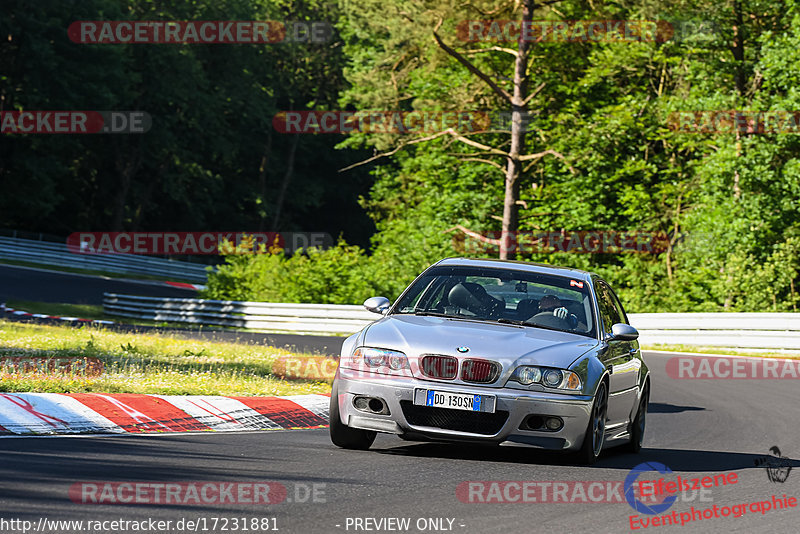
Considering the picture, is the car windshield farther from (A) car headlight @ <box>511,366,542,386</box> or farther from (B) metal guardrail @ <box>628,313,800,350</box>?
(B) metal guardrail @ <box>628,313,800,350</box>

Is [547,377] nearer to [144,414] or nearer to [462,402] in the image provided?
[462,402]

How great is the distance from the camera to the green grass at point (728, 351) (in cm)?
2412

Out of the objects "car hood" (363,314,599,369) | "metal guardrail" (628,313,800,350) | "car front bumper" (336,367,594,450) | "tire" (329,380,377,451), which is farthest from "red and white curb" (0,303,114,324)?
"car front bumper" (336,367,594,450)

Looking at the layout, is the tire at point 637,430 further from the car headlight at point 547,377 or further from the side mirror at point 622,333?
the car headlight at point 547,377

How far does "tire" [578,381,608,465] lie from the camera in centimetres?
871

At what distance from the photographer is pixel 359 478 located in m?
7.62

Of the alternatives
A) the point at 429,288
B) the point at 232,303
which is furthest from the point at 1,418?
the point at 232,303

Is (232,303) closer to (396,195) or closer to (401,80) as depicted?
(401,80)

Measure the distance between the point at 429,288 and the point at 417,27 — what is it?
27.4 m

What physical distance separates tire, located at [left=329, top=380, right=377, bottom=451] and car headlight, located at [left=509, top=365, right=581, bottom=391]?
1277 mm

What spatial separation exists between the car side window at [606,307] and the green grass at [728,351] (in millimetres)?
14065

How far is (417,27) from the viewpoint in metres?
36.3

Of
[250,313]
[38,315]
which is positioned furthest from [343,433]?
[38,315]

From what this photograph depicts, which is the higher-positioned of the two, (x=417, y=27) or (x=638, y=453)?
(x=417, y=27)
